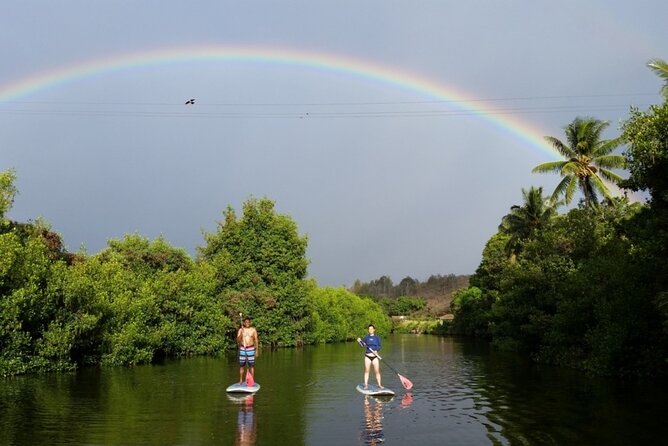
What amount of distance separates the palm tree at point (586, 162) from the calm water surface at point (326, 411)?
75.7 feet

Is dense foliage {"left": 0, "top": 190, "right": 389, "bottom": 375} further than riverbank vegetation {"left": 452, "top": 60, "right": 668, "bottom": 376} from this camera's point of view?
Yes

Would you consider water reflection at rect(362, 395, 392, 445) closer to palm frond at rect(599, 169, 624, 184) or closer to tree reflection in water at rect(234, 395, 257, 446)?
tree reflection in water at rect(234, 395, 257, 446)

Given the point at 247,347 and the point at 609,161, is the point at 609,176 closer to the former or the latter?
the point at 609,161

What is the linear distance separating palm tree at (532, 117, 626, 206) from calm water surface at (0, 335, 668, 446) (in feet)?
75.7

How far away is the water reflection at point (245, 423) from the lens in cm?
1242

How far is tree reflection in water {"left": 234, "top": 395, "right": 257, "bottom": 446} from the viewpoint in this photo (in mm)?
12405

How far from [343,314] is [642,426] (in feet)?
244

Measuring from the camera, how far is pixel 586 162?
153 ft

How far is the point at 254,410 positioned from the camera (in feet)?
54.7

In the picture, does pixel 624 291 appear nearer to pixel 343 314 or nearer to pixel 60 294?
pixel 60 294

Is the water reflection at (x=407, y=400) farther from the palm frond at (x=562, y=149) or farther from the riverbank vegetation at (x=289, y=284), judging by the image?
the palm frond at (x=562, y=149)

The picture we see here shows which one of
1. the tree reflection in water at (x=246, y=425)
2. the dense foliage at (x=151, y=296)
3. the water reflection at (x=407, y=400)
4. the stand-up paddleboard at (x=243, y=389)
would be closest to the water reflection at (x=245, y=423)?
the tree reflection in water at (x=246, y=425)

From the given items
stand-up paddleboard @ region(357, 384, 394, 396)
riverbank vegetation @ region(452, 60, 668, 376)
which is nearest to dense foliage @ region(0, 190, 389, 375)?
stand-up paddleboard @ region(357, 384, 394, 396)

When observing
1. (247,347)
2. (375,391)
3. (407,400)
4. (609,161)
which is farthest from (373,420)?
(609,161)
